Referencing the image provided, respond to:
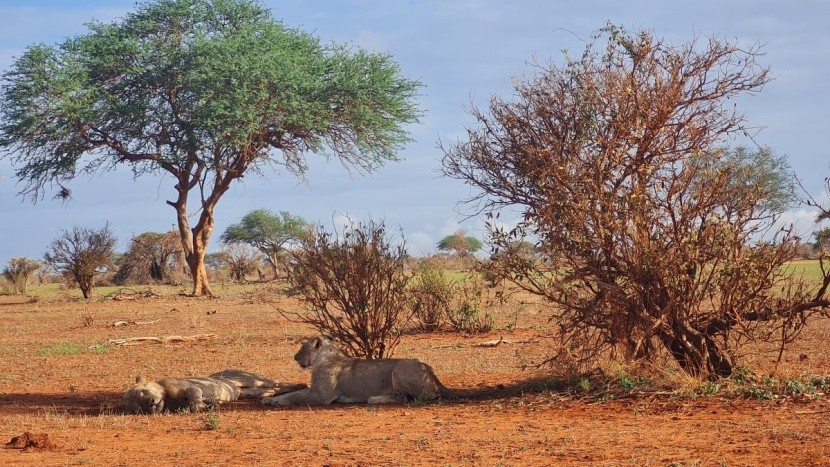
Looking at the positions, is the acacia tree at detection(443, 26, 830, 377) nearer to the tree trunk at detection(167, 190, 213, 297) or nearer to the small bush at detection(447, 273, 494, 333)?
the small bush at detection(447, 273, 494, 333)

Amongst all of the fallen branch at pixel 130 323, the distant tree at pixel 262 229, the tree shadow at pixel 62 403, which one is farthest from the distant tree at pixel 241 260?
the tree shadow at pixel 62 403

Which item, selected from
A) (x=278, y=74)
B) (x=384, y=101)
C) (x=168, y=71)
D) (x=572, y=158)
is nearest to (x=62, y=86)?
(x=168, y=71)

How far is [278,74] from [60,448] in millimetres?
26644

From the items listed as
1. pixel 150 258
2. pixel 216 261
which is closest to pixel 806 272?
pixel 150 258

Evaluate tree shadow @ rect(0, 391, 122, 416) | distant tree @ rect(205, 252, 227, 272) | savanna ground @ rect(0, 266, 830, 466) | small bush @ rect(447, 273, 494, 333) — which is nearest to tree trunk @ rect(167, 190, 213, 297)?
small bush @ rect(447, 273, 494, 333)

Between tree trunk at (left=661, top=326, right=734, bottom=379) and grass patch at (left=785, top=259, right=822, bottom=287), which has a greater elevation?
grass patch at (left=785, top=259, right=822, bottom=287)

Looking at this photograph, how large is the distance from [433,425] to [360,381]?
208cm

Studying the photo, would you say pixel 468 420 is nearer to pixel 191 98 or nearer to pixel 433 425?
pixel 433 425

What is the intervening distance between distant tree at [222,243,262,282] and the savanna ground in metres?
31.6

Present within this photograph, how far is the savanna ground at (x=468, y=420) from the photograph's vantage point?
7.48 m

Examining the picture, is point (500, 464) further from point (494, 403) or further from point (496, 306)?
point (496, 306)

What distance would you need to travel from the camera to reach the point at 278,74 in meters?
33.9

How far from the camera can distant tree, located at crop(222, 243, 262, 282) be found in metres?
47.3

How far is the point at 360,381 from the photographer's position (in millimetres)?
10914
